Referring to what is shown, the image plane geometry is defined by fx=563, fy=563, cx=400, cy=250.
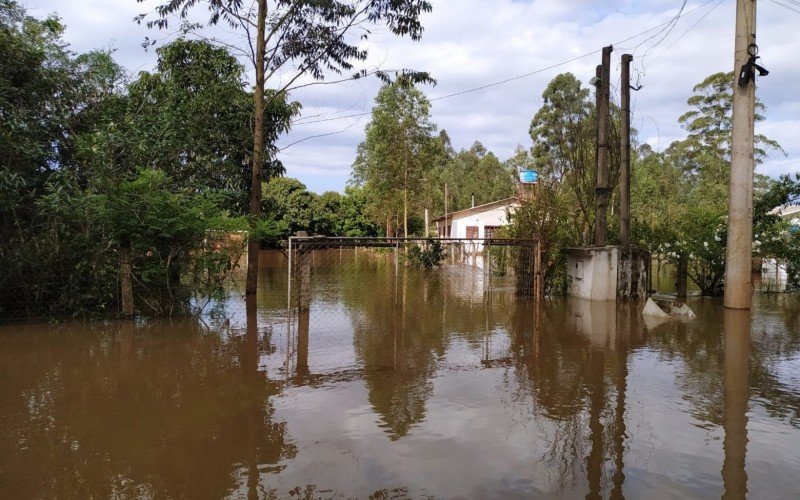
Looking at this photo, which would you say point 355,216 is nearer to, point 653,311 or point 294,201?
point 294,201

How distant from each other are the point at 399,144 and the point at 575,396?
100 feet

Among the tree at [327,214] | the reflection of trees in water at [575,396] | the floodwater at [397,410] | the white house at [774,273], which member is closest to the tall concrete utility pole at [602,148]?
the reflection of trees in water at [575,396]

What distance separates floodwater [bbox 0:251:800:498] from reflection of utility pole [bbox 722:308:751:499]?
20 millimetres

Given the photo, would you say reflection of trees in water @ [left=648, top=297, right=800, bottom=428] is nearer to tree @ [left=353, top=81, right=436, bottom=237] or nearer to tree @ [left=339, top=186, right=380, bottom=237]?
tree @ [left=353, top=81, right=436, bottom=237]

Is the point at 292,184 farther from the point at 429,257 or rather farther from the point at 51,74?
the point at 51,74

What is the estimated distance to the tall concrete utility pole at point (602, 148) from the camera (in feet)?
48.0

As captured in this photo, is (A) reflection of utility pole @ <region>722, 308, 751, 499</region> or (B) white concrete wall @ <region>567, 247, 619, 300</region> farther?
(B) white concrete wall @ <region>567, 247, 619, 300</region>

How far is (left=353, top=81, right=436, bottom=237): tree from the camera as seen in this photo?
34.6m

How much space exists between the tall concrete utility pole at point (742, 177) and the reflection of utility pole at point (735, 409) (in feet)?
7.66

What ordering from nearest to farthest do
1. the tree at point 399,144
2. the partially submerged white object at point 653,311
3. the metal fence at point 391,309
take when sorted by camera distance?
the metal fence at point 391,309
the partially submerged white object at point 653,311
the tree at point 399,144

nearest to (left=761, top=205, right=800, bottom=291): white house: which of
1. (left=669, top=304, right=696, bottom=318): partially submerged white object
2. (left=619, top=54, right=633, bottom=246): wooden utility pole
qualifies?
(left=619, top=54, right=633, bottom=246): wooden utility pole

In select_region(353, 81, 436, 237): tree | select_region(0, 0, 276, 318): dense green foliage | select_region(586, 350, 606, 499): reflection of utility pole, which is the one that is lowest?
select_region(586, 350, 606, 499): reflection of utility pole

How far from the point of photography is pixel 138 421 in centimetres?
514

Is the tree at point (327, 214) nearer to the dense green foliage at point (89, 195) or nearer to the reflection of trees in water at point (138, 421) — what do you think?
the dense green foliage at point (89, 195)
